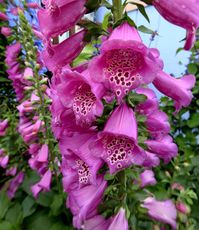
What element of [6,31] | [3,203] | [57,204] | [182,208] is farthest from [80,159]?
[6,31]

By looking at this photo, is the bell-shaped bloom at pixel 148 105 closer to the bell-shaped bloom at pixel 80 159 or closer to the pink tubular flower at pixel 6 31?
the bell-shaped bloom at pixel 80 159

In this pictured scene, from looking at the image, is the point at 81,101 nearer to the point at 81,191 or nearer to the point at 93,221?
the point at 81,191

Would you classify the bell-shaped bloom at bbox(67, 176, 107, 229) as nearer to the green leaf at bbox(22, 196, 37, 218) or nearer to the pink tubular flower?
the green leaf at bbox(22, 196, 37, 218)

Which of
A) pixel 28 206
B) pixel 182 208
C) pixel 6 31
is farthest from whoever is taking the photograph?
pixel 6 31

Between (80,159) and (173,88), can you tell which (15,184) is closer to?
(80,159)

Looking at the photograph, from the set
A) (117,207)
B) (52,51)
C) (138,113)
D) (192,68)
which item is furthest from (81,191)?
(192,68)

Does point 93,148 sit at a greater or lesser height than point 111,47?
lesser

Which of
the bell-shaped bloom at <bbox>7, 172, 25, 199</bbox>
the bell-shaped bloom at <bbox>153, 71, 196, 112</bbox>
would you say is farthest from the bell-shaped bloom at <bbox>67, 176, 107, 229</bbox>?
the bell-shaped bloom at <bbox>7, 172, 25, 199</bbox>
